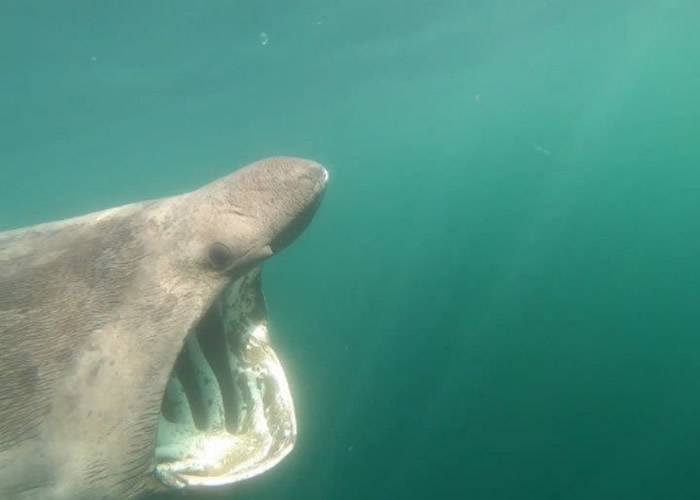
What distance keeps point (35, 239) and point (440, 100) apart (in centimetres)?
4974

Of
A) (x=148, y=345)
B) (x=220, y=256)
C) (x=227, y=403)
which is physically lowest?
(x=227, y=403)

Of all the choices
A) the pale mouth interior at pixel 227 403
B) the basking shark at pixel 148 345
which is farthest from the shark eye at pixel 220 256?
the pale mouth interior at pixel 227 403

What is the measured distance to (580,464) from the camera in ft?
44.0

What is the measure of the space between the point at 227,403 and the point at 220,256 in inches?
31.6

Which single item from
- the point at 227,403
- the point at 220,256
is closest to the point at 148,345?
the point at 220,256

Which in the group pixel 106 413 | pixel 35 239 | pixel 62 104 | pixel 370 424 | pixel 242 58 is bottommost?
pixel 370 424

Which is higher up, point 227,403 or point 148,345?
point 148,345

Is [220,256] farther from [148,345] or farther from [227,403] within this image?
[227,403]

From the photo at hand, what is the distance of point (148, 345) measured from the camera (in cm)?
238

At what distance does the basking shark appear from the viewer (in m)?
2.26

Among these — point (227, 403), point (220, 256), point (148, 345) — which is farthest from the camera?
point (227, 403)

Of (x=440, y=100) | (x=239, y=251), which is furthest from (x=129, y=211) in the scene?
(x=440, y=100)

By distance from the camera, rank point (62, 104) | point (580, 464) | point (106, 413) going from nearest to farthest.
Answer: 1. point (106, 413)
2. point (580, 464)
3. point (62, 104)

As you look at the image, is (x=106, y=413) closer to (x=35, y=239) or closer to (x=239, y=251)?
(x=239, y=251)
